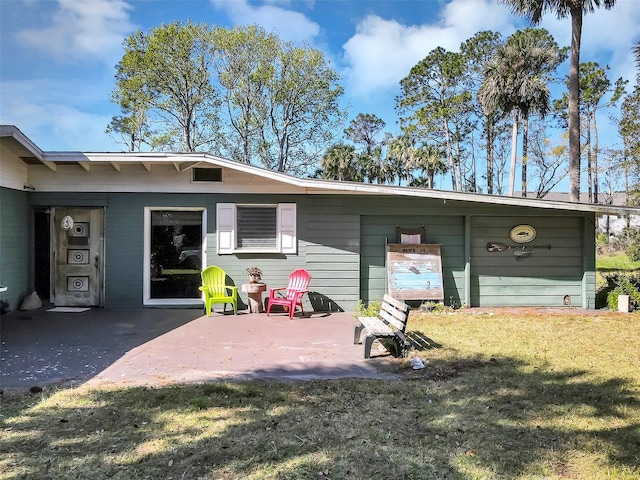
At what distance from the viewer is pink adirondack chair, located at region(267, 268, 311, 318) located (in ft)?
22.3

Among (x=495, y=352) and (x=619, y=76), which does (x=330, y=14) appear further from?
(x=619, y=76)

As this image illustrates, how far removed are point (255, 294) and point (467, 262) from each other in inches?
155

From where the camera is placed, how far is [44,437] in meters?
2.56

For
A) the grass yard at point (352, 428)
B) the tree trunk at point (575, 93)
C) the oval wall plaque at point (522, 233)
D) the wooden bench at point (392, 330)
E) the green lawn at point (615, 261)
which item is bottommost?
the grass yard at point (352, 428)

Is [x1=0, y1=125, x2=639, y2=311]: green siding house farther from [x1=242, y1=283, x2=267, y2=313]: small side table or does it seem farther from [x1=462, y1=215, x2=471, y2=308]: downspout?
[x1=242, y1=283, x2=267, y2=313]: small side table

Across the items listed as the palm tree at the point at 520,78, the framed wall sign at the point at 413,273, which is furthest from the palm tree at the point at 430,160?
the framed wall sign at the point at 413,273

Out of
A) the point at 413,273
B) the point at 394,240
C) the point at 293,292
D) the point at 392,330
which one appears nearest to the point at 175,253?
the point at 293,292

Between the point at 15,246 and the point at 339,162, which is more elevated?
the point at 339,162

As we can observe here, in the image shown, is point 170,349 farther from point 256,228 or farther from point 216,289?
point 256,228

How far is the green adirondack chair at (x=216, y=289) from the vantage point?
6.84m

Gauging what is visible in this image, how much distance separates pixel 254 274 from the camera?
23.2 ft

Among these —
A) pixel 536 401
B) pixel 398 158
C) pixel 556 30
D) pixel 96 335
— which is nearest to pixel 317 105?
pixel 398 158

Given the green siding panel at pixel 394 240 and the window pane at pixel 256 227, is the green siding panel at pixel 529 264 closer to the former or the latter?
the green siding panel at pixel 394 240

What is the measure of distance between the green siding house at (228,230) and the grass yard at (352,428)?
352cm
